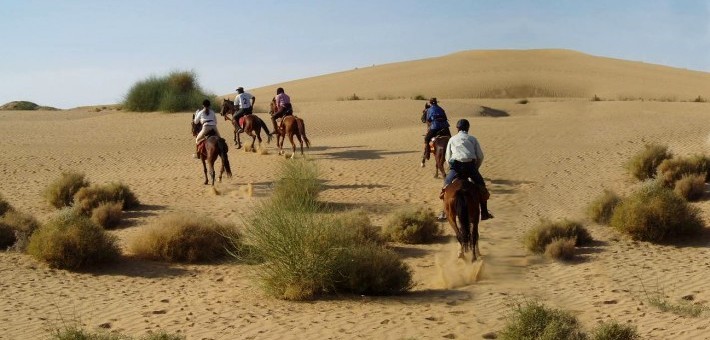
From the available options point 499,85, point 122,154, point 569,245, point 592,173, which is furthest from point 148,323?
point 499,85

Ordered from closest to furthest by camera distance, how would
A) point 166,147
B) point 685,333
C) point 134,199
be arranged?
point 685,333 < point 134,199 < point 166,147

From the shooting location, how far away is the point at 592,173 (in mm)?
27156

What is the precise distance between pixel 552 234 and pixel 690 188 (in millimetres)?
6302

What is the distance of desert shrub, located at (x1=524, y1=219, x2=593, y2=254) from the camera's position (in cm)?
1667

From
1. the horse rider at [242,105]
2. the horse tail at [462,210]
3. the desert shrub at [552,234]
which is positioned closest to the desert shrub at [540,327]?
the horse tail at [462,210]

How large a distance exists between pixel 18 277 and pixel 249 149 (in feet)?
59.7

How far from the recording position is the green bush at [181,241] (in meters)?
16.4

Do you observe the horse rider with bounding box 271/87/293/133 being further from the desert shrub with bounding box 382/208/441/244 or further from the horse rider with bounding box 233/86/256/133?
the desert shrub with bounding box 382/208/441/244

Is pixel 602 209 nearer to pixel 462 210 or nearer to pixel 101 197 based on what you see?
pixel 462 210

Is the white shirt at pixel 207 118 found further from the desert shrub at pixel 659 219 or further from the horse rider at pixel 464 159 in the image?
the desert shrub at pixel 659 219

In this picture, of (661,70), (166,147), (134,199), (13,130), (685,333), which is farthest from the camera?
(661,70)

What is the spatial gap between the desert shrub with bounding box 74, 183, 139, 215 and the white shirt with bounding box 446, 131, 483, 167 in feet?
32.2

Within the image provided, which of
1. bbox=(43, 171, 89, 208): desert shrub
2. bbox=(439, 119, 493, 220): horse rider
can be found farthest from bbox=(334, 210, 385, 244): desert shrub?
bbox=(43, 171, 89, 208): desert shrub

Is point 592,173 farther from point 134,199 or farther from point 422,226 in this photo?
point 134,199
